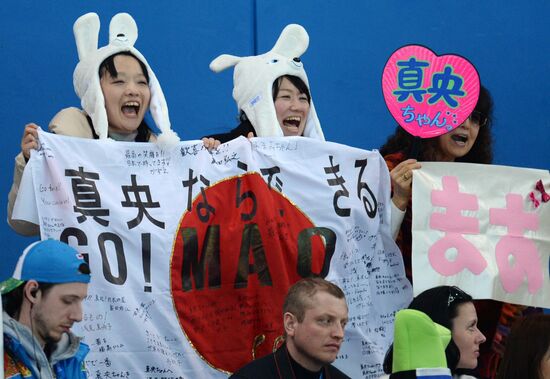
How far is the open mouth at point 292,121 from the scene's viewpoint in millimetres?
5121

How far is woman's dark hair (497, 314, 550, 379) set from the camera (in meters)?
4.19

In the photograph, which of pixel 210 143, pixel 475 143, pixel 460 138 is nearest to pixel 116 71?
pixel 210 143

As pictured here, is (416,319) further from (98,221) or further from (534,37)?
(534,37)

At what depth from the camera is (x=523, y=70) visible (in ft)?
21.9

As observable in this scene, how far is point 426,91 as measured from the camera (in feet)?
16.6

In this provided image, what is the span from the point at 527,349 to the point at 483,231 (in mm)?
943

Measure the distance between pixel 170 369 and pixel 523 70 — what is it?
3105 mm

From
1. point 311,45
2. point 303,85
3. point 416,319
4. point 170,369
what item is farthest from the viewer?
point 311,45

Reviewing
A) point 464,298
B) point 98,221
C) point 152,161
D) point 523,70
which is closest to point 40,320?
point 98,221

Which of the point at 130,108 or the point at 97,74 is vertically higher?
the point at 97,74

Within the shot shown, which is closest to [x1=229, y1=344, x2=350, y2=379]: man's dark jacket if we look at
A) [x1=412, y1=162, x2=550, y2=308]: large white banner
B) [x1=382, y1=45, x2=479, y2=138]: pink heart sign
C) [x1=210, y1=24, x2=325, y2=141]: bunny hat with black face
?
[x1=412, y1=162, x2=550, y2=308]: large white banner

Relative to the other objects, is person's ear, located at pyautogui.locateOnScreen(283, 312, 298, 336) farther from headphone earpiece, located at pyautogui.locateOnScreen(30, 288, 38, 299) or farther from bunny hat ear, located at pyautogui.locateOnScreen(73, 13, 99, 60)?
bunny hat ear, located at pyautogui.locateOnScreen(73, 13, 99, 60)

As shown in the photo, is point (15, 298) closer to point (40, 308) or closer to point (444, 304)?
point (40, 308)

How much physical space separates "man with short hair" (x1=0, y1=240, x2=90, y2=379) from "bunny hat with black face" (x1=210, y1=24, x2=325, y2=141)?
52.2 inches
